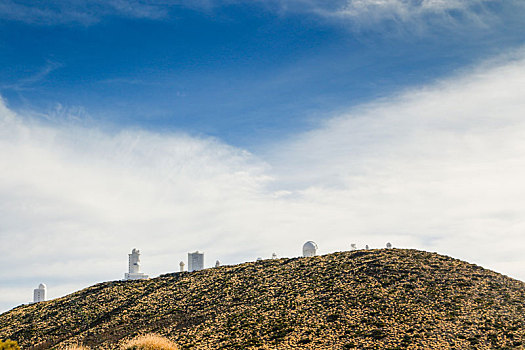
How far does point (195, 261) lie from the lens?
78.2 metres

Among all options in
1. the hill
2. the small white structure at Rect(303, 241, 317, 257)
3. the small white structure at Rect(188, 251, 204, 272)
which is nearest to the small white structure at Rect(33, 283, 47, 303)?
the small white structure at Rect(188, 251, 204, 272)

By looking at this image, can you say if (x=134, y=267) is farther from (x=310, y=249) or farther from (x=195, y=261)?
(x=310, y=249)

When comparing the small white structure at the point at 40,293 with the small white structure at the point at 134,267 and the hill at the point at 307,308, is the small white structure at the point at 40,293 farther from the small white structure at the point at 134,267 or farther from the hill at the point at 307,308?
the hill at the point at 307,308

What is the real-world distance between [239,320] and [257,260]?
53.3ft

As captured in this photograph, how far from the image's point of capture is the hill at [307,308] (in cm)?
3009

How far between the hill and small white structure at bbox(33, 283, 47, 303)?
3108 centimetres

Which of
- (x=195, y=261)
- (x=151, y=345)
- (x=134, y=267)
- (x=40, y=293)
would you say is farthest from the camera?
(x=134, y=267)

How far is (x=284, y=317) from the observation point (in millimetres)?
33938

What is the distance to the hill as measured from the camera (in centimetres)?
3009

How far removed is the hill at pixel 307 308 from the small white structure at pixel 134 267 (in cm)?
3121

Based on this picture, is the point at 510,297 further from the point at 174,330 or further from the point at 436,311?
the point at 174,330

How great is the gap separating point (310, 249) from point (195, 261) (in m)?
26.8

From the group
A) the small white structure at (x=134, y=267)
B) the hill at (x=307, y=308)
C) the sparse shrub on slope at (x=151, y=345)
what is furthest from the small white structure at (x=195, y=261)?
the sparse shrub on slope at (x=151, y=345)

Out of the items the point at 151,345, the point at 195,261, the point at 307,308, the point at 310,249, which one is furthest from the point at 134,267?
the point at 151,345
